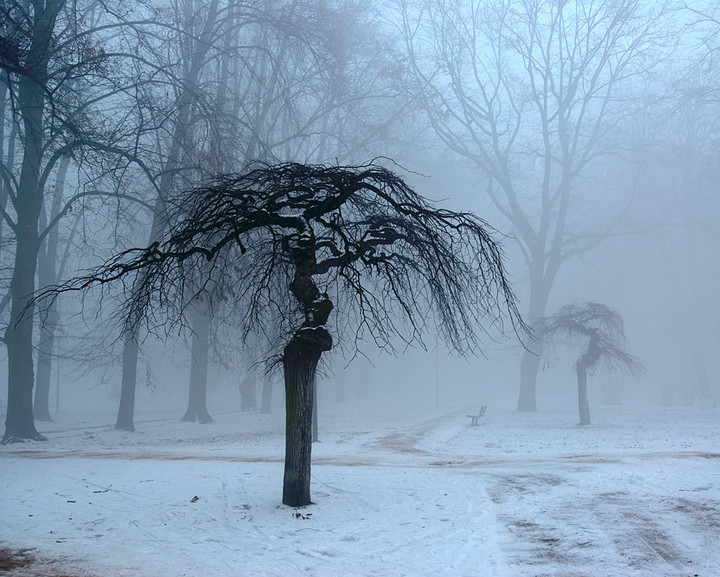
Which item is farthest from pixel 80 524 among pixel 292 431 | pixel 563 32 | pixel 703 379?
pixel 703 379

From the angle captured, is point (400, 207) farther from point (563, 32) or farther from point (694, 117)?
point (694, 117)

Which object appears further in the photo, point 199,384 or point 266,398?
point 266,398

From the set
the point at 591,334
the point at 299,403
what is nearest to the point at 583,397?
the point at 591,334

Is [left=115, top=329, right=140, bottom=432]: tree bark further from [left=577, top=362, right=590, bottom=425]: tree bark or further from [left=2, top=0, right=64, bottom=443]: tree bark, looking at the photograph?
[left=577, top=362, right=590, bottom=425]: tree bark

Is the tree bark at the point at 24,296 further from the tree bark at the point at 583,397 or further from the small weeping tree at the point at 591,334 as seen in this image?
the tree bark at the point at 583,397

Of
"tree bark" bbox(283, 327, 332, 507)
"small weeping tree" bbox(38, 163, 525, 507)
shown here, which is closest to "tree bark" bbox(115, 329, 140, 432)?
"small weeping tree" bbox(38, 163, 525, 507)

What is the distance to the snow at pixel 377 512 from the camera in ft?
22.7

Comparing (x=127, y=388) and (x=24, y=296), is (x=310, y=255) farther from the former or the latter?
(x=127, y=388)

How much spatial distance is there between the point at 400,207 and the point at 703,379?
3313 cm

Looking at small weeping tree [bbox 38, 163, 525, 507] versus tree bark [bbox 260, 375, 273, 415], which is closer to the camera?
small weeping tree [bbox 38, 163, 525, 507]

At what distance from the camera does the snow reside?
693 cm

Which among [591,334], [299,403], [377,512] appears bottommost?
[377,512]

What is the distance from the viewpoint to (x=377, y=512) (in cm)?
903

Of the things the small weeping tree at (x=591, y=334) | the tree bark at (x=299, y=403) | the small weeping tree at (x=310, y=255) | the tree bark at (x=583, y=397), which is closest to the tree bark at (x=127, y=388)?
the small weeping tree at (x=310, y=255)
